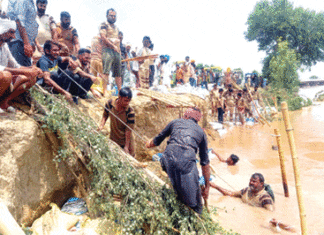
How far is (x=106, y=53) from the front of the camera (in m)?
5.46

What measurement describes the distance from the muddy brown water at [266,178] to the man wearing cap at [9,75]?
334cm

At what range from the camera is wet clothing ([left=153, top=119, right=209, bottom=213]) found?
8.48 feet

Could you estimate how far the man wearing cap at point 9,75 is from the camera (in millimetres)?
2637

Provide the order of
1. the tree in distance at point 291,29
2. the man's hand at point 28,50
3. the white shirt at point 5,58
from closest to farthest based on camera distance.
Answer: the white shirt at point 5,58 < the man's hand at point 28,50 < the tree in distance at point 291,29

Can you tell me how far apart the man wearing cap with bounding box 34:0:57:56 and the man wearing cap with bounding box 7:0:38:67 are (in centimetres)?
78

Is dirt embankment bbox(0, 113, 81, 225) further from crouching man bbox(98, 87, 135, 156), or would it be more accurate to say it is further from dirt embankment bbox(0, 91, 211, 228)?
crouching man bbox(98, 87, 135, 156)

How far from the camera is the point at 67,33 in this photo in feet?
16.6

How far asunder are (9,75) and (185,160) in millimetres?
2300

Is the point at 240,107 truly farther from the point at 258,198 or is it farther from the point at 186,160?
the point at 186,160

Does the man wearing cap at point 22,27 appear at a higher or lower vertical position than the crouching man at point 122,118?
higher

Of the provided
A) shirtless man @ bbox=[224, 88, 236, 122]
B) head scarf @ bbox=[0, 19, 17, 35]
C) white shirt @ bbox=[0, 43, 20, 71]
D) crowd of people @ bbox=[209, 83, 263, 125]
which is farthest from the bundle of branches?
shirtless man @ bbox=[224, 88, 236, 122]

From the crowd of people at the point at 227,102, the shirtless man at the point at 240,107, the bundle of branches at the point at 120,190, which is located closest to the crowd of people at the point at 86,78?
the bundle of branches at the point at 120,190

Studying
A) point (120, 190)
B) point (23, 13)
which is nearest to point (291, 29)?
point (23, 13)

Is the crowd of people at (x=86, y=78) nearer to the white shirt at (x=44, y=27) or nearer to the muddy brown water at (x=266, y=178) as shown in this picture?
the white shirt at (x=44, y=27)
